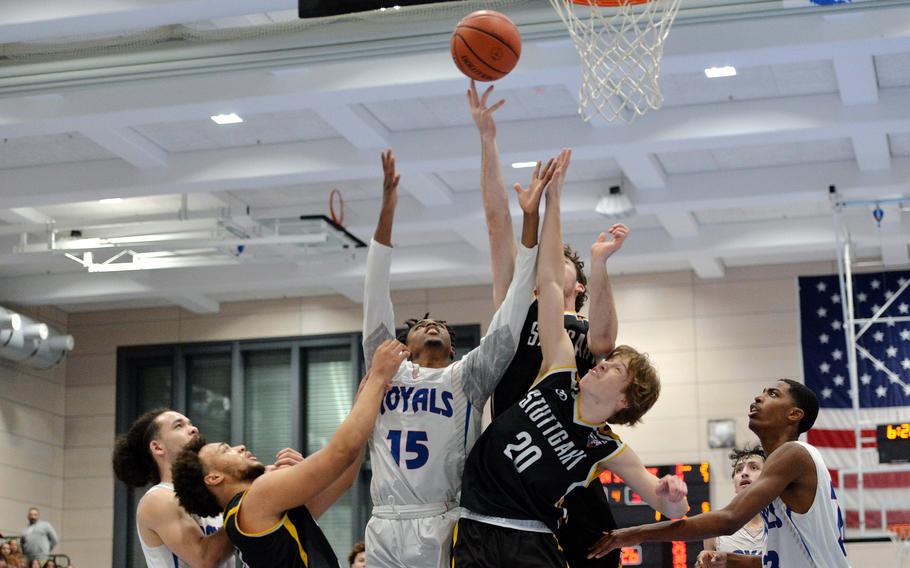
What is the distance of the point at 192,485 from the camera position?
17.9ft

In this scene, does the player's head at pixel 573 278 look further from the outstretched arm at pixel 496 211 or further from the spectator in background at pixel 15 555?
the spectator in background at pixel 15 555

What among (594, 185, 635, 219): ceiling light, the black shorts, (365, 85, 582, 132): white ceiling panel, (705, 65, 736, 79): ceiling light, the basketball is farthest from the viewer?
(594, 185, 635, 219): ceiling light

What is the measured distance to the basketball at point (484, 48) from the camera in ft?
23.1

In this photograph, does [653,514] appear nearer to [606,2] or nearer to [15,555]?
[606,2]

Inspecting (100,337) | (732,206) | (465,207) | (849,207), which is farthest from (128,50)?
(100,337)

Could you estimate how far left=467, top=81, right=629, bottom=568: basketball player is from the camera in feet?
19.0

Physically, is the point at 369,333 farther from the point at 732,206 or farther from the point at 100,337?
the point at 100,337

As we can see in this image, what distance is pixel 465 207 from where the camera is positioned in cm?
1585

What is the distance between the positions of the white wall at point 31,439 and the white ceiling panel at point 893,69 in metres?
14.0

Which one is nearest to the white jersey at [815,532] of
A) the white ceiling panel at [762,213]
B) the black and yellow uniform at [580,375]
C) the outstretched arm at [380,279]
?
the black and yellow uniform at [580,375]

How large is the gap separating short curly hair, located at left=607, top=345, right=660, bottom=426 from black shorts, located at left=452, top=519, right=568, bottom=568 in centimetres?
63

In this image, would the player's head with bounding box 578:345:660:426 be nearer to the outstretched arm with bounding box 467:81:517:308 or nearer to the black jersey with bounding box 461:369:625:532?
the black jersey with bounding box 461:369:625:532

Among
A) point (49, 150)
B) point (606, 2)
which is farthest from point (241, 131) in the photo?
point (606, 2)

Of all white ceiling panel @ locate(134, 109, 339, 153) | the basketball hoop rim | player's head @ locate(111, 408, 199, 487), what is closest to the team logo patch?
player's head @ locate(111, 408, 199, 487)
